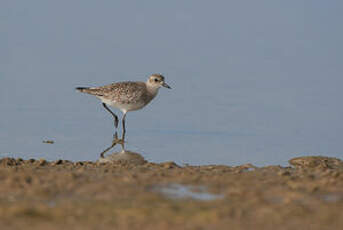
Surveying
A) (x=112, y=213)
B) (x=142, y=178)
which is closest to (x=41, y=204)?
(x=112, y=213)

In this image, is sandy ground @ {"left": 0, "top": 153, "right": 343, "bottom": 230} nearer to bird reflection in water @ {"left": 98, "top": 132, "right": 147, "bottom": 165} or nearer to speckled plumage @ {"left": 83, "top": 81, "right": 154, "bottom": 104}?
bird reflection in water @ {"left": 98, "top": 132, "right": 147, "bottom": 165}

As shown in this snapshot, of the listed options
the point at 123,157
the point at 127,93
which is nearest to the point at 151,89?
the point at 127,93

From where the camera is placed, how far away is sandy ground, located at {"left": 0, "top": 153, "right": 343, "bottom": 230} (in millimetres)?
6074

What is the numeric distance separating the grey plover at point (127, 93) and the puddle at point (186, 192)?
7.48m

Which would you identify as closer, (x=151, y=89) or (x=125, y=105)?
(x=125, y=105)

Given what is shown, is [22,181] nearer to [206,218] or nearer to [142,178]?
[142,178]

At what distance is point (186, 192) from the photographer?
7441 mm

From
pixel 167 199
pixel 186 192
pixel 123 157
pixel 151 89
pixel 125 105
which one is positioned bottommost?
pixel 167 199

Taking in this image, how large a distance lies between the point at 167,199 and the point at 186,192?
47 cm

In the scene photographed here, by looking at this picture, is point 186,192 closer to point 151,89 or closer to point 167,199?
point 167,199

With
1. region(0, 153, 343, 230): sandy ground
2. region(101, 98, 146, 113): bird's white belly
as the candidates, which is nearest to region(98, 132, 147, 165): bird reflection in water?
region(0, 153, 343, 230): sandy ground

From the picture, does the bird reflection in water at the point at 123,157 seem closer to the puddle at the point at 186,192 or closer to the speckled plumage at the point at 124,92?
the speckled plumage at the point at 124,92

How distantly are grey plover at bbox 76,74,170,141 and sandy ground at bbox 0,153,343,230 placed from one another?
6.18 meters

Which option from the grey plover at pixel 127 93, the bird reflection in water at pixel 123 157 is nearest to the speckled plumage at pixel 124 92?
the grey plover at pixel 127 93
